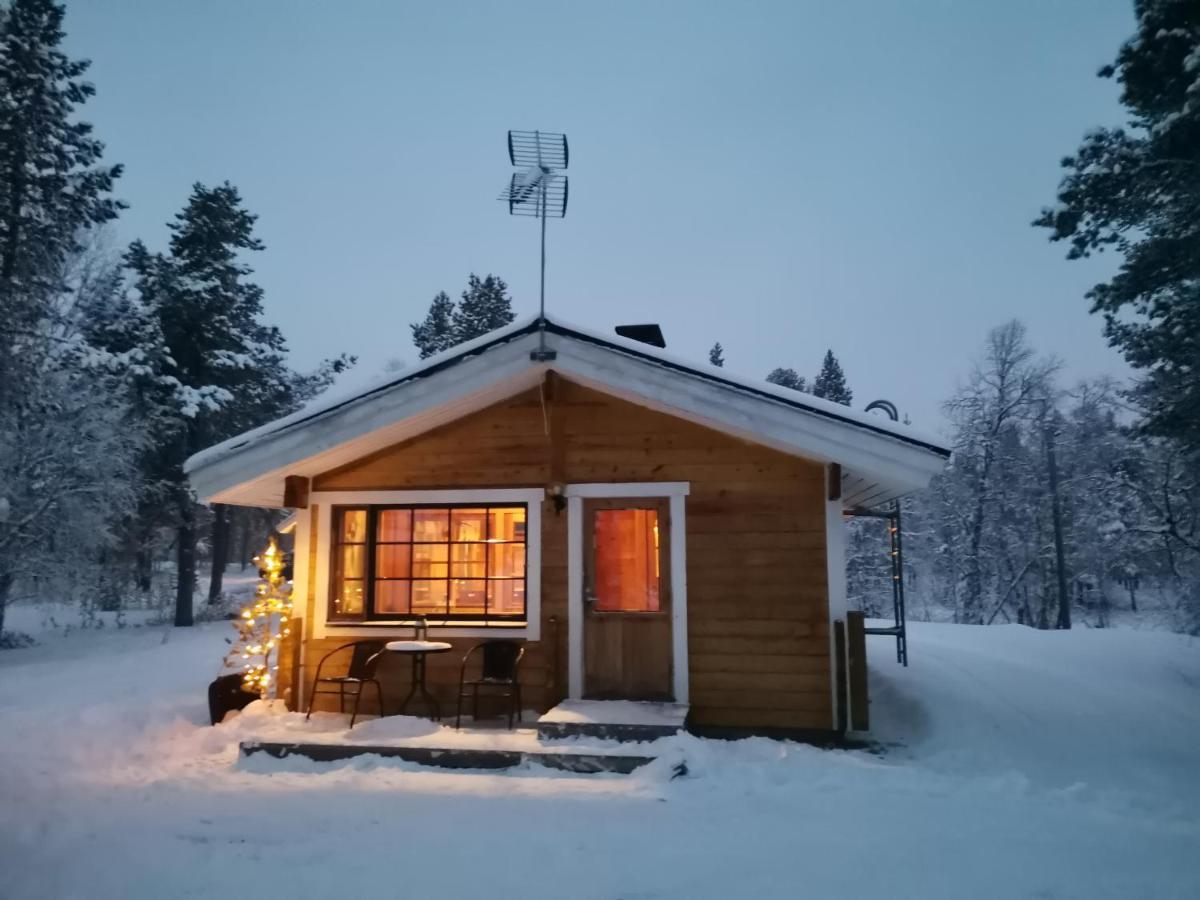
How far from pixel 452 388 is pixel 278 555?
9.94 ft

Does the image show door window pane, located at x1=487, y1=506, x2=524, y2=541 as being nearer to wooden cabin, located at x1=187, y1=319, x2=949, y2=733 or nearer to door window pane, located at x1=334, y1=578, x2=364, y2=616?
wooden cabin, located at x1=187, y1=319, x2=949, y2=733

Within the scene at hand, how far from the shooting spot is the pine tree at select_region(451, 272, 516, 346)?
32062 millimetres

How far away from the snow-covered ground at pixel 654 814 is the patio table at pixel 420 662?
582mm

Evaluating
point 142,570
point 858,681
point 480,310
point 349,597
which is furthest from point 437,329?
point 858,681

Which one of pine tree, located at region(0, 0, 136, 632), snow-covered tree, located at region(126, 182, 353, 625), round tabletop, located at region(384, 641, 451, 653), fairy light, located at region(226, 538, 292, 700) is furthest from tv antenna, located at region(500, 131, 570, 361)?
snow-covered tree, located at region(126, 182, 353, 625)

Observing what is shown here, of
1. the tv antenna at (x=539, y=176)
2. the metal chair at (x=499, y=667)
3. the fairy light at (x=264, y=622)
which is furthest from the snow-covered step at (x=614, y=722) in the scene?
the tv antenna at (x=539, y=176)

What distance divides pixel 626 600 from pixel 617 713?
3.71 ft

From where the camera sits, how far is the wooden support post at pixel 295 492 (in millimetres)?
7875

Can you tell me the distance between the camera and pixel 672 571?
24.1 feet

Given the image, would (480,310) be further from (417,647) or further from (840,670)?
(840,670)

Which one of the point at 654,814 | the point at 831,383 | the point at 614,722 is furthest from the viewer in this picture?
the point at 831,383

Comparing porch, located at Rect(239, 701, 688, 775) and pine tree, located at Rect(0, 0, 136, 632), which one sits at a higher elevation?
pine tree, located at Rect(0, 0, 136, 632)

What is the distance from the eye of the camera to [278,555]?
8586 millimetres

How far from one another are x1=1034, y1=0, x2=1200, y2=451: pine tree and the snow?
7601 mm
